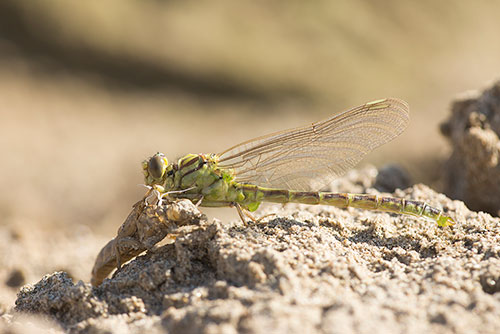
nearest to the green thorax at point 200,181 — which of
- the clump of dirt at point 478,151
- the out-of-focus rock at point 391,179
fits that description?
the out-of-focus rock at point 391,179

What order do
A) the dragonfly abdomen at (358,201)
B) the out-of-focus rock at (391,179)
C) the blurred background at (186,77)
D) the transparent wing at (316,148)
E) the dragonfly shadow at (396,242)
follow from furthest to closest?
the blurred background at (186,77)
the out-of-focus rock at (391,179)
the transparent wing at (316,148)
the dragonfly abdomen at (358,201)
the dragonfly shadow at (396,242)

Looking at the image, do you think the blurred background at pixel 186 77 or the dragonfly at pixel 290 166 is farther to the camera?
the blurred background at pixel 186 77

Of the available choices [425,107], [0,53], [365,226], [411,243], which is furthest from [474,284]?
[0,53]

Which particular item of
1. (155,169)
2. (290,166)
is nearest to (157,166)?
(155,169)

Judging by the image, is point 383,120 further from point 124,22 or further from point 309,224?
point 124,22

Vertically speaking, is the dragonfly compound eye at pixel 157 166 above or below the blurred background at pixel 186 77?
below

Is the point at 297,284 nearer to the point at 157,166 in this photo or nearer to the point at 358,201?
the point at 358,201

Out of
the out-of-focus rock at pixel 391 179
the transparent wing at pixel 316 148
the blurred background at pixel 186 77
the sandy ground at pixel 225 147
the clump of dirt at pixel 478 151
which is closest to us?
the sandy ground at pixel 225 147

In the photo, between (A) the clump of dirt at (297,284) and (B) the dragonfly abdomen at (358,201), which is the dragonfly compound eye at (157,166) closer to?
(B) the dragonfly abdomen at (358,201)
